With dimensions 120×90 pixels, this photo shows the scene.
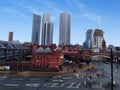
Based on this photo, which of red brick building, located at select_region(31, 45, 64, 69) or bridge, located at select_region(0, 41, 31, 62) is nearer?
red brick building, located at select_region(31, 45, 64, 69)

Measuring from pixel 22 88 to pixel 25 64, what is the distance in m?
32.8

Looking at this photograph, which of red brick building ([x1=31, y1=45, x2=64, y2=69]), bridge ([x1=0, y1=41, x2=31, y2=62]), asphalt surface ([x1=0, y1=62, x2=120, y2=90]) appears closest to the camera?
asphalt surface ([x1=0, y1=62, x2=120, y2=90])

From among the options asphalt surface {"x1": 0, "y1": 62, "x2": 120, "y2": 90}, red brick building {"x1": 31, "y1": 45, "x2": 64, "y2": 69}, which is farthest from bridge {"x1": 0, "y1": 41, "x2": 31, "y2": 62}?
asphalt surface {"x1": 0, "y1": 62, "x2": 120, "y2": 90}

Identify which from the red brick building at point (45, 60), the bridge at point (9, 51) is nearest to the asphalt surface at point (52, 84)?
the red brick building at point (45, 60)

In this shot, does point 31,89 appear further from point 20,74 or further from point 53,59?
point 53,59

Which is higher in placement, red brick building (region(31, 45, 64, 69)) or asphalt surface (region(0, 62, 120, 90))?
red brick building (region(31, 45, 64, 69))

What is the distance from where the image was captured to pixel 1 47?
302ft

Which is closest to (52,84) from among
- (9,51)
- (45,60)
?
(45,60)

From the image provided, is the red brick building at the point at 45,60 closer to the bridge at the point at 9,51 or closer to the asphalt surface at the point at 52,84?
the bridge at the point at 9,51

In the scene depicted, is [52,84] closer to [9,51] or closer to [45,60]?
[45,60]

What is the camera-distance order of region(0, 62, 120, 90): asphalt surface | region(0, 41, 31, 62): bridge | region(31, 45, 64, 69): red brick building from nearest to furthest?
region(0, 62, 120, 90): asphalt surface < region(31, 45, 64, 69): red brick building < region(0, 41, 31, 62): bridge

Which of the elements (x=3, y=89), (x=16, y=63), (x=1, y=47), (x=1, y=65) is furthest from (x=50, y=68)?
(x=3, y=89)

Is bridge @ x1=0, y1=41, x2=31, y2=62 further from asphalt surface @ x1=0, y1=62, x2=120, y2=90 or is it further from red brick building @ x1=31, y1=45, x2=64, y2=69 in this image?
asphalt surface @ x1=0, y1=62, x2=120, y2=90

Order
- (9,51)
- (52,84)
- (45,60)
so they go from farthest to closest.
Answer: (9,51) < (45,60) < (52,84)
